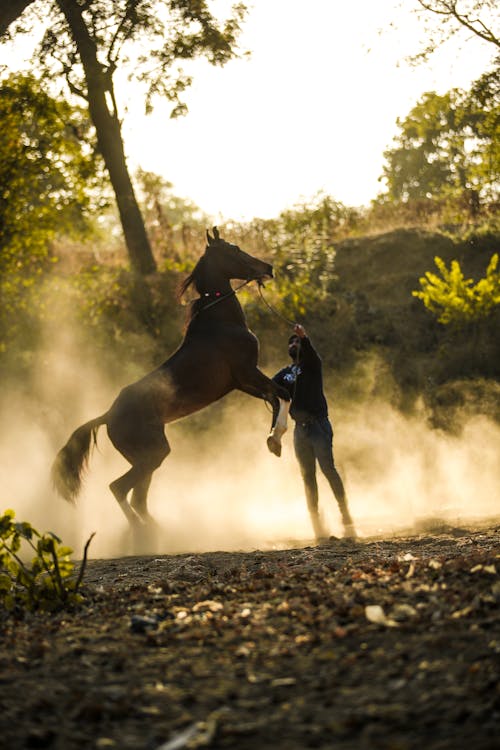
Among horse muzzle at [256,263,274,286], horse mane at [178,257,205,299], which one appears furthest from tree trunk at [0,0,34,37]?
horse muzzle at [256,263,274,286]

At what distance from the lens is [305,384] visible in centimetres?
1109

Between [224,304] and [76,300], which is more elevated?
[76,300]

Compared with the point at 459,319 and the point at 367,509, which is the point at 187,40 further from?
the point at 367,509

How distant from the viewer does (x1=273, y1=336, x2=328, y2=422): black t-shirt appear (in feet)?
36.2

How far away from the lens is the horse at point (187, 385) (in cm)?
1113

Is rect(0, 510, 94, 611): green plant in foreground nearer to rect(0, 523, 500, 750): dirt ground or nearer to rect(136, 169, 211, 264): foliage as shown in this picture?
rect(0, 523, 500, 750): dirt ground

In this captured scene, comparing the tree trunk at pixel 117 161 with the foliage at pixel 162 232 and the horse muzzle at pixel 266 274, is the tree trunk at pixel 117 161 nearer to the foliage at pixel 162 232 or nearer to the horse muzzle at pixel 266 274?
the foliage at pixel 162 232

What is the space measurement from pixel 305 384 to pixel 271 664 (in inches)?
259

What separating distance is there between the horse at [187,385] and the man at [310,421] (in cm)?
28

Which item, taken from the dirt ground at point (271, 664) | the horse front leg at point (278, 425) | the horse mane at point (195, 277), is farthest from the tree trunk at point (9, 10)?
the dirt ground at point (271, 664)

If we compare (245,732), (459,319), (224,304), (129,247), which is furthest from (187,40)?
(245,732)

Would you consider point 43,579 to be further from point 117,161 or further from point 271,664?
point 117,161

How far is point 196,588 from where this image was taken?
6871mm

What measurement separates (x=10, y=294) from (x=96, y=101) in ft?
15.7
